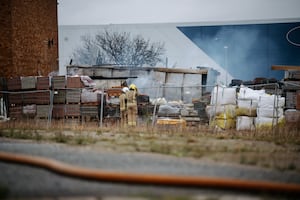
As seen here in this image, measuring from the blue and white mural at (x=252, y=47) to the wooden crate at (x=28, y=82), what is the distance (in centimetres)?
1548

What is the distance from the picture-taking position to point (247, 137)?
8.26m

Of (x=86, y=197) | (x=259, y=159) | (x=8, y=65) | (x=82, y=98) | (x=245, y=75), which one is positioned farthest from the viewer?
(x=245, y=75)

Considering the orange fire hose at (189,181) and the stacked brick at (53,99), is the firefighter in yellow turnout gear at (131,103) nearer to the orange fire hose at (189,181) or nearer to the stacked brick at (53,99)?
the stacked brick at (53,99)

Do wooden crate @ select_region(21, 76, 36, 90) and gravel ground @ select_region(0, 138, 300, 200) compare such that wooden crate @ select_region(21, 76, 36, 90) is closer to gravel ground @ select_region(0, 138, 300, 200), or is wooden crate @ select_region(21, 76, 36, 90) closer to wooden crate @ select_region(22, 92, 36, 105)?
wooden crate @ select_region(22, 92, 36, 105)

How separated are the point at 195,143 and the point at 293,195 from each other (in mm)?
3445

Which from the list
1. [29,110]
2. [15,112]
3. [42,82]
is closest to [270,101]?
[42,82]

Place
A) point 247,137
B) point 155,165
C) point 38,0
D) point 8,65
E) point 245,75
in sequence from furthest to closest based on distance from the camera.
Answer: point 245,75 → point 38,0 → point 8,65 → point 247,137 → point 155,165

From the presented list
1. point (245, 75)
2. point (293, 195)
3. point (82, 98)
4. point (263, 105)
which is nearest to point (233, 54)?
point (245, 75)

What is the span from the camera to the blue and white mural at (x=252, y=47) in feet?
78.3

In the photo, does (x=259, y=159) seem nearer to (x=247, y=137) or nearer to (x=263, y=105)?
(x=247, y=137)

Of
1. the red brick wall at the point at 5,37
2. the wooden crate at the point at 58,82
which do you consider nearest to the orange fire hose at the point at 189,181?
the wooden crate at the point at 58,82

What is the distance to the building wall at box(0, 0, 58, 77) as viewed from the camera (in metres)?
14.4

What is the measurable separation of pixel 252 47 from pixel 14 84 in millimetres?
17934

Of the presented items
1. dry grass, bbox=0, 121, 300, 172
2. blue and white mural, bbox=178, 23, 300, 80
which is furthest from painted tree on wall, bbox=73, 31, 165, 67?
dry grass, bbox=0, 121, 300, 172
